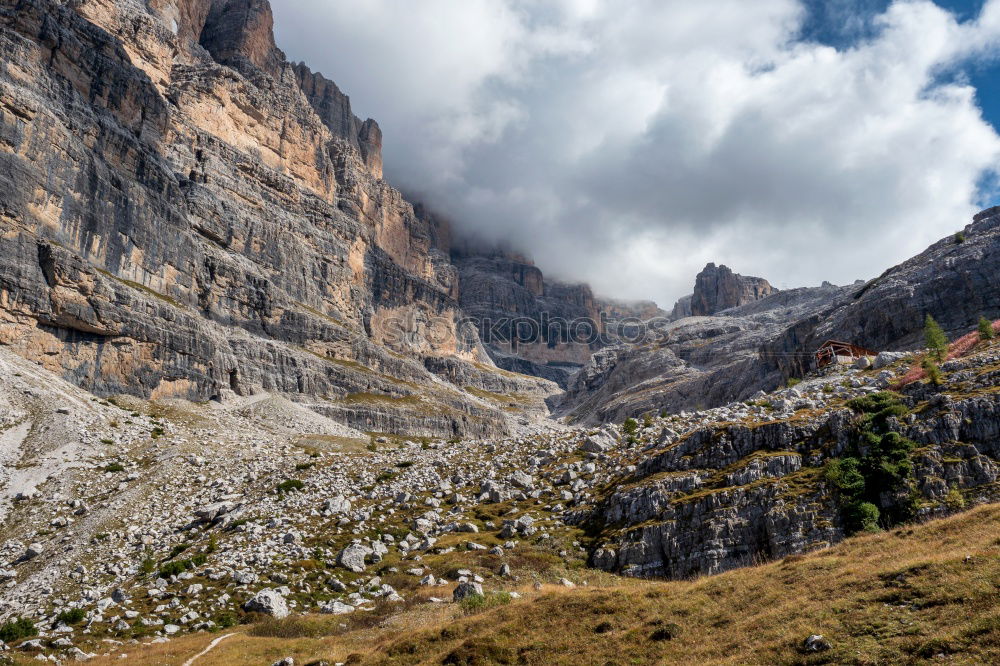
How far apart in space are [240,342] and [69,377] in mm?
38882

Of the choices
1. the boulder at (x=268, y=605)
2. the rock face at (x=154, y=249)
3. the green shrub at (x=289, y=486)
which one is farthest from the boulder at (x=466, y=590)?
the rock face at (x=154, y=249)

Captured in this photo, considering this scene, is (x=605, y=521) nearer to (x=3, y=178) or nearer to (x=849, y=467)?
(x=849, y=467)

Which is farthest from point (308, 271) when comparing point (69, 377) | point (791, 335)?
point (791, 335)

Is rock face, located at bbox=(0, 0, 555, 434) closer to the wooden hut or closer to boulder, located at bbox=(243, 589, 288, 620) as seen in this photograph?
boulder, located at bbox=(243, 589, 288, 620)

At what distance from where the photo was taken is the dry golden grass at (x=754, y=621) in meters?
14.1

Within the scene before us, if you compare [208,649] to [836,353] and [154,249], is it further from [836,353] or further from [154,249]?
[154,249]

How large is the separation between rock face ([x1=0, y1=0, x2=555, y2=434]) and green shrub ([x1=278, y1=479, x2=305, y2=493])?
191 ft

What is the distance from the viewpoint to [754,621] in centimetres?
1728

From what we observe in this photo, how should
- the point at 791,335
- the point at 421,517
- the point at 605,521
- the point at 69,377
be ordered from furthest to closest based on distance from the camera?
the point at 791,335, the point at 69,377, the point at 421,517, the point at 605,521

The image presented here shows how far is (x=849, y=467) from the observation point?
31625 millimetres

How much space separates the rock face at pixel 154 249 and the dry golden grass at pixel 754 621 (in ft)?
269

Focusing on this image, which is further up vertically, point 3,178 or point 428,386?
point 3,178

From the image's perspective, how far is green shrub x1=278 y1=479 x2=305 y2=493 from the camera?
49.1 m

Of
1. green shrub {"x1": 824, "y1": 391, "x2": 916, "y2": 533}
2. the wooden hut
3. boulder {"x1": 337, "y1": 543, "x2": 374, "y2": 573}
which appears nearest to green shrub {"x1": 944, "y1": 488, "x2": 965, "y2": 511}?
green shrub {"x1": 824, "y1": 391, "x2": 916, "y2": 533}
